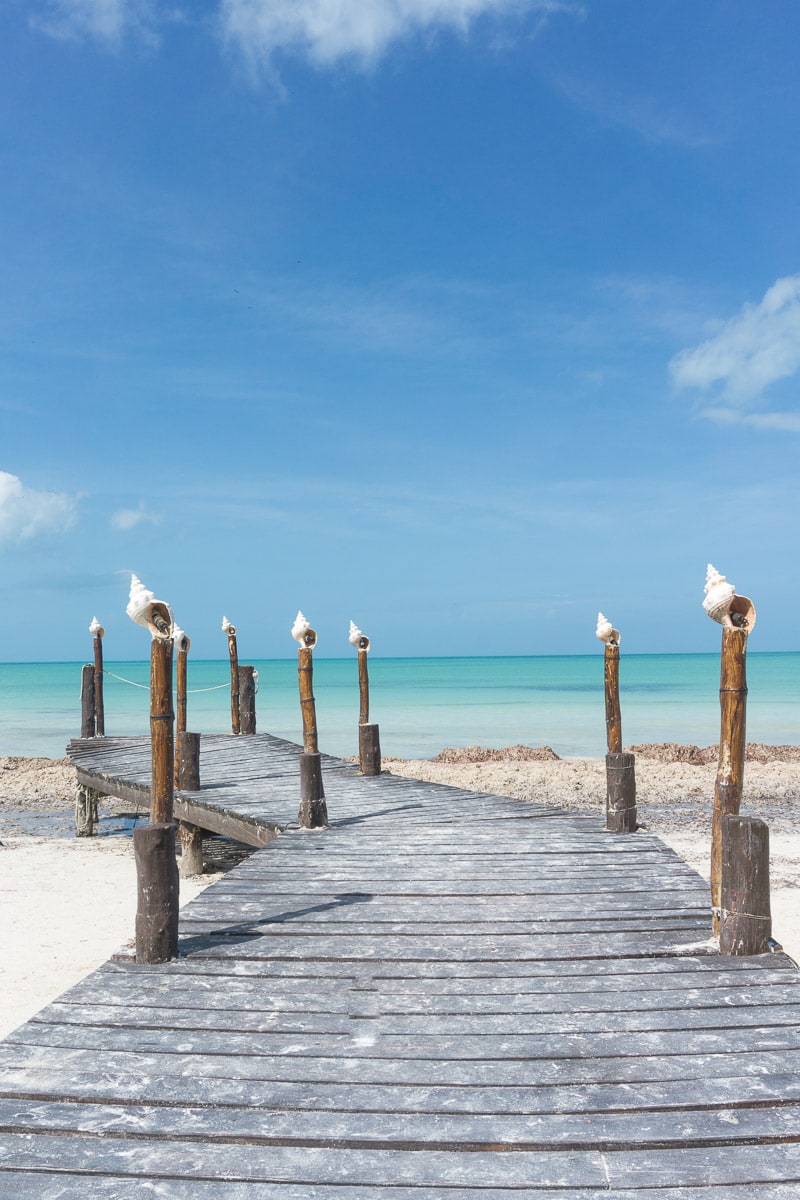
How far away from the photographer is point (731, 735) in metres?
5.02

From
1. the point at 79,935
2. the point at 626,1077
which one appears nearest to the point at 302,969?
the point at 626,1077

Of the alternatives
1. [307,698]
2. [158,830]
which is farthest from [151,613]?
[307,698]

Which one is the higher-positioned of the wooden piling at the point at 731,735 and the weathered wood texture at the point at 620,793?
the wooden piling at the point at 731,735

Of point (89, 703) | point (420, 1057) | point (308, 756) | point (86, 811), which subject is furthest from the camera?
point (89, 703)

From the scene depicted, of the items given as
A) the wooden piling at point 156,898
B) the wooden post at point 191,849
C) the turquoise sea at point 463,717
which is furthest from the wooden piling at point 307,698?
the turquoise sea at point 463,717

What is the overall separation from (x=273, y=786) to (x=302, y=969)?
21.1ft

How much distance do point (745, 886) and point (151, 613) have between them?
3.50 m

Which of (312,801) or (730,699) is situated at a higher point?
(730,699)

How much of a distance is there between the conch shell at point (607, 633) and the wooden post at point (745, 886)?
11.2 feet

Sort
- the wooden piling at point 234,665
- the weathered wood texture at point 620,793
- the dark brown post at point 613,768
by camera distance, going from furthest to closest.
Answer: the wooden piling at point 234,665 < the dark brown post at point 613,768 < the weathered wood texture at point 620,793

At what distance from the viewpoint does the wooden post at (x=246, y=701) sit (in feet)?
54.5

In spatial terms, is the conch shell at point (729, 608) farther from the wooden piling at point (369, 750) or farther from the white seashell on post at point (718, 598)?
the wooden piling at point (369, 750)

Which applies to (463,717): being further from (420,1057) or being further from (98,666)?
(420,1057)

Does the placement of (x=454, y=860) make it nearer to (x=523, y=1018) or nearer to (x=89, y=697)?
(x=523, y=1018)
